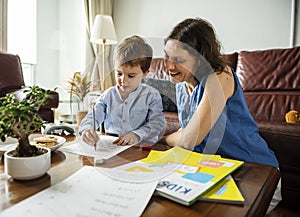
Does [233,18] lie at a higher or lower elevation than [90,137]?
higher

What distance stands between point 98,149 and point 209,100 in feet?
1.15

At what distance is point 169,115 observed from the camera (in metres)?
1.03

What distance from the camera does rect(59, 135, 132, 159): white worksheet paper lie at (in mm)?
685

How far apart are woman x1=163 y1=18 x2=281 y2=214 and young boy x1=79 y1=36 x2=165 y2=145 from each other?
0.09m

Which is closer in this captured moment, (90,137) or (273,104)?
(90,137)

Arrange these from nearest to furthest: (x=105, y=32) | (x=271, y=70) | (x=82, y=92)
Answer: (x=82, y=92), (x=271, y=70), (x=105, y=32)

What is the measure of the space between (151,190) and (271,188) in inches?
10.0

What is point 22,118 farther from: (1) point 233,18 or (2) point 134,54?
(1) point 233,18

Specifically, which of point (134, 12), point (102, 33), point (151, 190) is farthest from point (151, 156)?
point (134, 12)

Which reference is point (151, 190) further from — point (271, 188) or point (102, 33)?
point (102, 33)

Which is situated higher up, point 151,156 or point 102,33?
point 102,33

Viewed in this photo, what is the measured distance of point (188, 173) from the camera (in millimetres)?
521

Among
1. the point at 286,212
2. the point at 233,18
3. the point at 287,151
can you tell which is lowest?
the point at 286,212

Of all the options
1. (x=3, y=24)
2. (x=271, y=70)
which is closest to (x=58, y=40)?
(x=3, y=24)
